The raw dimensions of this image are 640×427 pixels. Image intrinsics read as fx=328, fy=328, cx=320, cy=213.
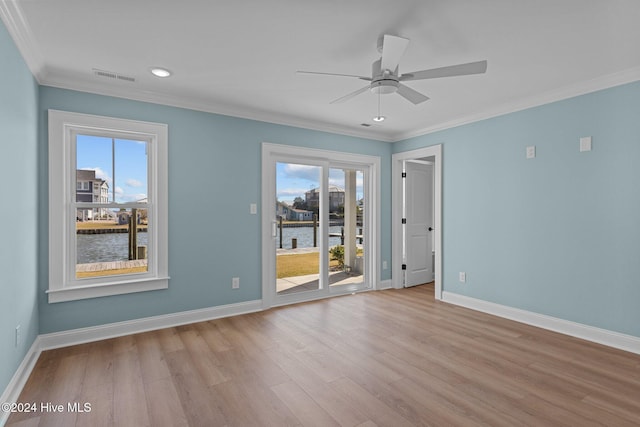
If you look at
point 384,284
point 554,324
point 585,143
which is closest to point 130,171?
point 384,284

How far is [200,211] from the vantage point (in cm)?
377

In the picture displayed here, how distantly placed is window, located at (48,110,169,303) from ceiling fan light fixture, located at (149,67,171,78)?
26.0 inches

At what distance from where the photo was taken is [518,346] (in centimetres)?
307

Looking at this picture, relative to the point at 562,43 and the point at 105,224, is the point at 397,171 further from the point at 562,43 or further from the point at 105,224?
the point at 105,224

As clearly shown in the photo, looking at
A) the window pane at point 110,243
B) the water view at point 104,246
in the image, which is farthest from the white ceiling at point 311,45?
the water view at point 104,246

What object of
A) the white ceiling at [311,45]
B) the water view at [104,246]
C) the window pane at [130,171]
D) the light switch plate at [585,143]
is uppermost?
the white ceiling at [311,45]

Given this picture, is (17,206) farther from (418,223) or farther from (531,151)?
(418,223)

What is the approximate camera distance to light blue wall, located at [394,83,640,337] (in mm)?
3004

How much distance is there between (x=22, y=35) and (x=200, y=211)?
205cm

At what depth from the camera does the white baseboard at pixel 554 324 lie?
117 inches

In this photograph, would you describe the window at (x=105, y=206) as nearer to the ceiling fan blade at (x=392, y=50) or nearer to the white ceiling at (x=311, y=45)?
the white ceiling at (x=311, y=45)

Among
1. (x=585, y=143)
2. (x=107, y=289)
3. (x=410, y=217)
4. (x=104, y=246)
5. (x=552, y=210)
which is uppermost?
(x=585, y=143)

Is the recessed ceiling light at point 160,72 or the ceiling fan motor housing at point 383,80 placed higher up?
the recessed ceiling light at point 160,72

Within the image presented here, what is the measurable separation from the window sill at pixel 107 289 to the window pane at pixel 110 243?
166 mm
